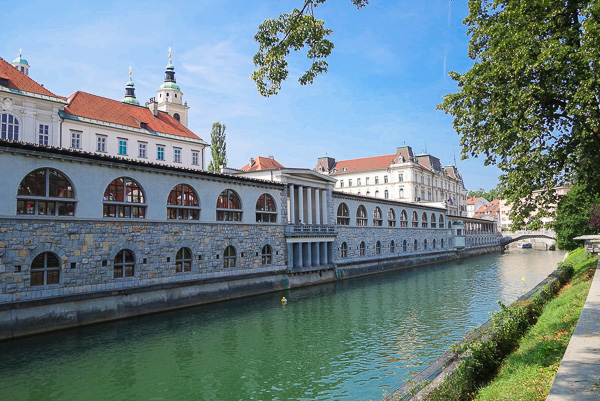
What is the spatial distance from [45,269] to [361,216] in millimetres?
36523

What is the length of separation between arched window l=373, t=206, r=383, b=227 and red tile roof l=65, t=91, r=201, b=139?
2638 cm

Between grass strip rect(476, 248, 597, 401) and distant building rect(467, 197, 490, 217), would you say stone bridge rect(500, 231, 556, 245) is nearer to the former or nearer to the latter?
distant building rect(467, 197, 490, 217)

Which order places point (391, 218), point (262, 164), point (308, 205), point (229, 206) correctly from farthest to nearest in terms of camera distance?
point (262, 164), point (391, 218), point (308, 205), point (229, 206)

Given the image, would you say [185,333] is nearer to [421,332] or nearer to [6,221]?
[6,221]

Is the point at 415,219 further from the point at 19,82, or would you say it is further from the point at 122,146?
the point at 19,82

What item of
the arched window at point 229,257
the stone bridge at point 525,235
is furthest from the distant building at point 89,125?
the stone bridge at point 525,235

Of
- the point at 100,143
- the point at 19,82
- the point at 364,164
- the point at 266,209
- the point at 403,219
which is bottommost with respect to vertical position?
the point at 403,219

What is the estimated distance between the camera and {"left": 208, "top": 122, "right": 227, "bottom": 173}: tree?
237ft

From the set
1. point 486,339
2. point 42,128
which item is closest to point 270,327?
point 486,339

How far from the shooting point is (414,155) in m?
98.4

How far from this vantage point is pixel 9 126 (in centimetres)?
3812

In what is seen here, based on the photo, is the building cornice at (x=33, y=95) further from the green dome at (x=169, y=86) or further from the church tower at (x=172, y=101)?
the green dome at (x=169, y=86)

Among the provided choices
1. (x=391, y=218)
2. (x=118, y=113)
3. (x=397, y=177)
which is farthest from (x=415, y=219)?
(x=118, y=113)

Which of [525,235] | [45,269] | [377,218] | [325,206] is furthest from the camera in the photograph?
[525,235]
